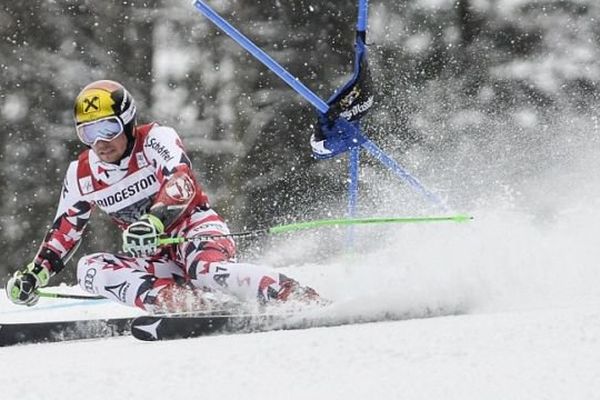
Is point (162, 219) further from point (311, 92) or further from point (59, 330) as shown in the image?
point (311, 92)

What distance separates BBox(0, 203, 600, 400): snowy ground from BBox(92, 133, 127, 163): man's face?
0.97m

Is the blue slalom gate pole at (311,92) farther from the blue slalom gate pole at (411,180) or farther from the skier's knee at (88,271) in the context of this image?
the skier's knee at (88,271)

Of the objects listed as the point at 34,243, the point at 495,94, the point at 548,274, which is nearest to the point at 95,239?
the point at 34,243

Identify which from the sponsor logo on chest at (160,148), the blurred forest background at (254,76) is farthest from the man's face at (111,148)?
the blurred forest background at (254,76)

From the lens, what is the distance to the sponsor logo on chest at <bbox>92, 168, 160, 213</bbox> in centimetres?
635

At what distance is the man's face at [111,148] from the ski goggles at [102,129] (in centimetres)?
2

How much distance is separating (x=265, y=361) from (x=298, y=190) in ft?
56.6

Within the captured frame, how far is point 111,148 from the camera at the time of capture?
6.25 meters

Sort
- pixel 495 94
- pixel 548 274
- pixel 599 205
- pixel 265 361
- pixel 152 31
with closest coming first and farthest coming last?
pixel 265 361, pixel 548 274, pixel 599 205, pixel 495 94, pixel 152 31

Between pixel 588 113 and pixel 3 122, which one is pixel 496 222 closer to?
pixel 588 113

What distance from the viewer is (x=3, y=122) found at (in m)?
22.5

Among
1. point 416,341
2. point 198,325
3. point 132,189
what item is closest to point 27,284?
point 132,189

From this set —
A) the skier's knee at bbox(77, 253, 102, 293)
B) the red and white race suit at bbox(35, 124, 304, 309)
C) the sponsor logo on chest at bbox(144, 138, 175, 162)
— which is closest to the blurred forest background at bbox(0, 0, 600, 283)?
the red and white race suit at bbox(35, 124, 304, 309)

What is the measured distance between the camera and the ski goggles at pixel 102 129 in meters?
6.17
